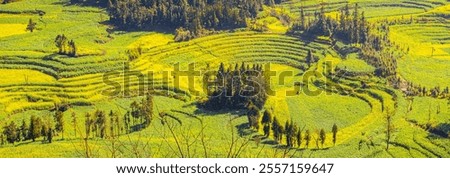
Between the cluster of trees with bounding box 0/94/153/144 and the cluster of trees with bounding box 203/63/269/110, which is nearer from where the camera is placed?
the cluster of trees with bounding box 0/94/153/144

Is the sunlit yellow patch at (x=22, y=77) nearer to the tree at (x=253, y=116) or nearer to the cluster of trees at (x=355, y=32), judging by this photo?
the tree at (x=253, y=116)

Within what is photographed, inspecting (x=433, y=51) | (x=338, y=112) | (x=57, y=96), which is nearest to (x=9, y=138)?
(x=57, y=96)

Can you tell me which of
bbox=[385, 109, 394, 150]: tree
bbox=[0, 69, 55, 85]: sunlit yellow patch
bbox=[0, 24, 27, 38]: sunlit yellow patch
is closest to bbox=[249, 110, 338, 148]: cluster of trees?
bbox=[385, 109, 394, 150]: tree

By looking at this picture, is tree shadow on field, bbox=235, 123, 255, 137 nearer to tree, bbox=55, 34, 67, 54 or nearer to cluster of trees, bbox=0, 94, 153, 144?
cluster of trees, bbox=0, 94, 153, 144

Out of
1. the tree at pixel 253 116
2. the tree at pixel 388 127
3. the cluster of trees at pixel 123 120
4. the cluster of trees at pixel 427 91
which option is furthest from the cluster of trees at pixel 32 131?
the cluster of trees at pixel 427 91

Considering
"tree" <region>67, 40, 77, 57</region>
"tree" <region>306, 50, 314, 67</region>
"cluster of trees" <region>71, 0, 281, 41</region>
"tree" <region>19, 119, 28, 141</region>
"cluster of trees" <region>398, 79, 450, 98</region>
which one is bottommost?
"tree" <region>19, 119, 28, 141</region>

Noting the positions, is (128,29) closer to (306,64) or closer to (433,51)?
(306,64)

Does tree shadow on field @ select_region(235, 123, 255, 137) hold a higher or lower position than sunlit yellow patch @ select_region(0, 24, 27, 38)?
lower

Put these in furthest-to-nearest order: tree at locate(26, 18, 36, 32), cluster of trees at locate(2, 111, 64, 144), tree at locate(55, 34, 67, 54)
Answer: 1. tree at locate(26, 18, 36, 32)
2. tree at locate(55, 34, 67, 54)
3. cluster of trees at locate(2, 111, 64, 144)
